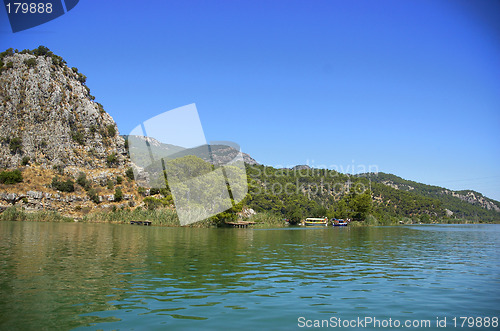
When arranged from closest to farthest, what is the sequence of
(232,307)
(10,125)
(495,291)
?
(232,307) < (495,291) < (10,125)

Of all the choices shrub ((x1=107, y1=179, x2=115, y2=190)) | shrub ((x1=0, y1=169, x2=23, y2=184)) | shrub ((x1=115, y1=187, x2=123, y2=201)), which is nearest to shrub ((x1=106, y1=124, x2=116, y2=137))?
shrub ((x1=107, y1=179, x2=115, y2=190))

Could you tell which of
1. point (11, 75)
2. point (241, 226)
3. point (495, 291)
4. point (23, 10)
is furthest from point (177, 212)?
point (11, 75)

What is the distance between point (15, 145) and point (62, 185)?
1100 inches

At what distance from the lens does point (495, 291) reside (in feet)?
58.1

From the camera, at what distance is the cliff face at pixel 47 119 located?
13550 cm

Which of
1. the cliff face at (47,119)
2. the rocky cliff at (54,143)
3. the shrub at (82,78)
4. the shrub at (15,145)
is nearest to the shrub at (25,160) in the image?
the cliff face at (47,119)

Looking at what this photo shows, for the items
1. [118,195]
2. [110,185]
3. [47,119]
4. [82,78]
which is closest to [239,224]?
[118,195]

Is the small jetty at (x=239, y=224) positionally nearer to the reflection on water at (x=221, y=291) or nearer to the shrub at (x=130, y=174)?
the shrub at (x=130, y=174)

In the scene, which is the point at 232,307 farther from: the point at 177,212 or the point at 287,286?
the point at 177,212

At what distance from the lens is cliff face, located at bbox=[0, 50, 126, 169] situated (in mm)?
135500

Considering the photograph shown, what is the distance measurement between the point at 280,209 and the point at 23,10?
136874 mm

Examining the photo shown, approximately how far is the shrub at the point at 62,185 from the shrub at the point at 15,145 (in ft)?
71.4

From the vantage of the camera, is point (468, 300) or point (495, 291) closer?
point (468, 300)

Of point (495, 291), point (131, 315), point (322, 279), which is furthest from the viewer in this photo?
point (322, 279)
